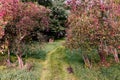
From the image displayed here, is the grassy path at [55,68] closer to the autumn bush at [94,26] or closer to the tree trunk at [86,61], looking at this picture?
the tree trunk at [86,61]

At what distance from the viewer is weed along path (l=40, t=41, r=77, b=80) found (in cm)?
2994

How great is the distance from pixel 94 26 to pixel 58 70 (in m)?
7.25

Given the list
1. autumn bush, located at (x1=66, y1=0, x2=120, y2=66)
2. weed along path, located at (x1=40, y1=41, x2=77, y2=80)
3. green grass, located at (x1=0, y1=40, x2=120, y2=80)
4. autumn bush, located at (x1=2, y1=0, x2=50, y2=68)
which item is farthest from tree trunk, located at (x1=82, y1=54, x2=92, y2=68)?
autumn bush, located at (x1=2, y1=0, x2=50, y2=68)

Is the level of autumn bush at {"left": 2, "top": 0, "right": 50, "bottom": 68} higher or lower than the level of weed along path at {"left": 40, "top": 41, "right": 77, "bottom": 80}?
higher

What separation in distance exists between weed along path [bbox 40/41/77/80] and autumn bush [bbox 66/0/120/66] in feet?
10.5

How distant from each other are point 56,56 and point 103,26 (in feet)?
33.5

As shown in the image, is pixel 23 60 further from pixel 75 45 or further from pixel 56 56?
pixel 75 45

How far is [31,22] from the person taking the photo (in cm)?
3109

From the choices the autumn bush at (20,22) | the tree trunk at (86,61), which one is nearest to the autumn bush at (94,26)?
the tree trunk at (86,61)

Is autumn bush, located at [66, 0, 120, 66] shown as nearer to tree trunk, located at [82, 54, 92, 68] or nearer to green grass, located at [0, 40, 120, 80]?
tree trunk, located at [82, 54, 92, 68]

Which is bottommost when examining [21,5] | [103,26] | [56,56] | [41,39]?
[56,56]

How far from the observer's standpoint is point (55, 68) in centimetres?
3244

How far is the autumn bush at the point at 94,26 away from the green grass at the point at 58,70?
2787 millimetres

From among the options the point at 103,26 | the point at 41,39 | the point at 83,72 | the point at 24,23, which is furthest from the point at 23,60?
the point at 103,26
